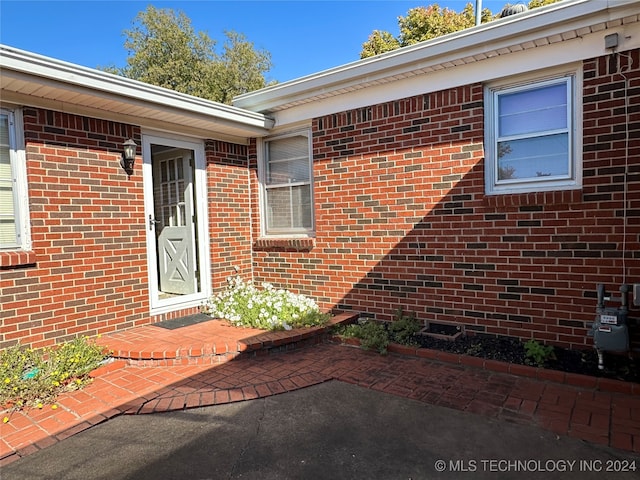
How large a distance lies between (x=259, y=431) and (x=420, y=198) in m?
3.09

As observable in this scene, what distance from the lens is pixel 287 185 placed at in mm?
5996

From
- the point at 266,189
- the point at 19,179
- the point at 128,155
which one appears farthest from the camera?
the point at 266,189

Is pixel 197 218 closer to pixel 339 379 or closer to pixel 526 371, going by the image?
pixel 339 379

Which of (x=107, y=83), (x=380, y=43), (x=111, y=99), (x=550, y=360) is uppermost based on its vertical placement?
(x=380, y=43)

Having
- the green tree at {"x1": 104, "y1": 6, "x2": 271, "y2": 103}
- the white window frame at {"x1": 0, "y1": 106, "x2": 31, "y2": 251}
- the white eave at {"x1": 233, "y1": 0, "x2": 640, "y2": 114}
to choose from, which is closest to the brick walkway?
the white window frame at {"x1": 0, "y1": 106, "x2": 31, "y2": 251}

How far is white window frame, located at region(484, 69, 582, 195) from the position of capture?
376 cm

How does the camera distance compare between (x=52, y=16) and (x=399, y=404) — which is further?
(x=52, y=16)

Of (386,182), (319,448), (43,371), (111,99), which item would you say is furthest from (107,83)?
(319,448)

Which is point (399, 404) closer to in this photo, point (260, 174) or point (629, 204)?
point (629, 204)

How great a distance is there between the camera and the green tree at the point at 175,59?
57.8ft

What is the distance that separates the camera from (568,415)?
283cm

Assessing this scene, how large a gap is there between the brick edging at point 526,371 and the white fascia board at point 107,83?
3.63 m

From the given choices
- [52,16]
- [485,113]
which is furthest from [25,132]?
[52,16]

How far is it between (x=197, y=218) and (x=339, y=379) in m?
3.30
